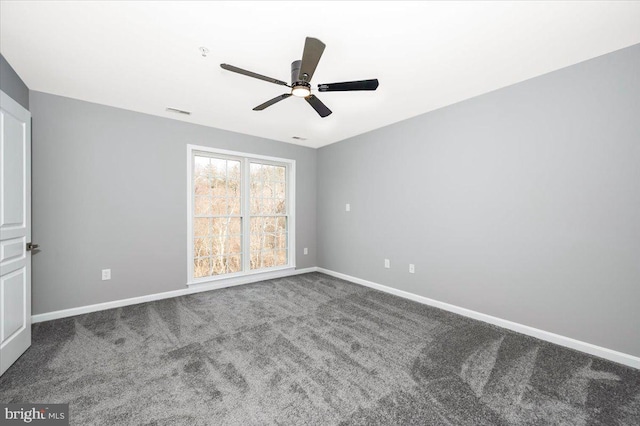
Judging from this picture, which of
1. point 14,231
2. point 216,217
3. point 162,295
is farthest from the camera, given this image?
point 216,217

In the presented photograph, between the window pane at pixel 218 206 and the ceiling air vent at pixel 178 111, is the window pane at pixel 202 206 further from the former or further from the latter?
the ceiling air vent at pixel 178 111

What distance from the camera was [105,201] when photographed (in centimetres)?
339

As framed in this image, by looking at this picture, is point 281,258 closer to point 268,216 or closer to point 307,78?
point 268,216

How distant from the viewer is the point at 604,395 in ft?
6.00

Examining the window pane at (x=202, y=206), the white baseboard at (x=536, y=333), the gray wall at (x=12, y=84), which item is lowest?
the white baseboard at (x=536, y=333)

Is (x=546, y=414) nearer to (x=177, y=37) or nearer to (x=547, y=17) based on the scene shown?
(x=547, y=17)

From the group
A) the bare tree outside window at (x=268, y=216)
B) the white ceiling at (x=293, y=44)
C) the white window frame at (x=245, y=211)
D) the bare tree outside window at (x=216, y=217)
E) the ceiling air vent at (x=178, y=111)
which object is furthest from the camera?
the bare tree outside window at (x=268, y=216)

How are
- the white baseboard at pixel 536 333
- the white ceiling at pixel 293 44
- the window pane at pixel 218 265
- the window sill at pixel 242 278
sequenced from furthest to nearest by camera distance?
the window pane at pixel 218 265 < the window sill at pixel 242 278 < the white baseboard at pixel 536 333 < the white ceiling at pixel 293 44

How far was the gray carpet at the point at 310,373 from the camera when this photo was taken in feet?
5.46

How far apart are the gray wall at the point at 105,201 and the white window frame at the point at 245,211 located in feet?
0.28

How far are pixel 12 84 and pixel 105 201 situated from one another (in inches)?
55.1

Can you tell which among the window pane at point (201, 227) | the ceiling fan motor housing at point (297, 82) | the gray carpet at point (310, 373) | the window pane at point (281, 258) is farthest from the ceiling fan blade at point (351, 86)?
the window pane at point (281, 258)

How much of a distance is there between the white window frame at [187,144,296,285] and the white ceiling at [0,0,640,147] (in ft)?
3.82

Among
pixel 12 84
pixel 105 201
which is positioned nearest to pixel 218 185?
pixel 105 201
